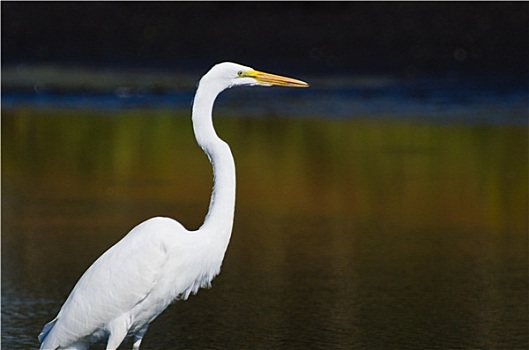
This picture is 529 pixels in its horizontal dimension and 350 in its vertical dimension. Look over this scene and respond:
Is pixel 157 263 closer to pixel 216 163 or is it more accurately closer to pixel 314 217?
pixel 216 163

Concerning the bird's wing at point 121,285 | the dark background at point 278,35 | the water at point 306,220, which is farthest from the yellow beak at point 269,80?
the dark background at point 278,35

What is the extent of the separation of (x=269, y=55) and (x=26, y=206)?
27.7ft

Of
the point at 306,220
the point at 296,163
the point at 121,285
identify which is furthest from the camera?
the point at 296,163

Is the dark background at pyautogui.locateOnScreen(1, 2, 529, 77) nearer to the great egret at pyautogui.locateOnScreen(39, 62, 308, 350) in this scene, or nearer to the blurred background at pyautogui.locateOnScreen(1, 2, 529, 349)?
the blurred background at pyautogui.locateOnScreen(1, 2, 529, 349)

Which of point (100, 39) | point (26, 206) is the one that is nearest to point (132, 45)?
point (100, 39)

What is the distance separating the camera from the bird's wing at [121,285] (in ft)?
15.1

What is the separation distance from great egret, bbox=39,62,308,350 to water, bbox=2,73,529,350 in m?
0.78

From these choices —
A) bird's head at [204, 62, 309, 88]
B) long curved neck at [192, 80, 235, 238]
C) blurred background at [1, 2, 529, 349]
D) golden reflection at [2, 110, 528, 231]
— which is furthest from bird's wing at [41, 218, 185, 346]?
golden reflection at [2, 110, 528, 231]

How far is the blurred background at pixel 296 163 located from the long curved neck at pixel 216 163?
893 millimetres

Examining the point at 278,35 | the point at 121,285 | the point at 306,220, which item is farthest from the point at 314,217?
the point at 278,35

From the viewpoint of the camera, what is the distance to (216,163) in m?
4.64

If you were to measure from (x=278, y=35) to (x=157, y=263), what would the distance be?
1313 cm

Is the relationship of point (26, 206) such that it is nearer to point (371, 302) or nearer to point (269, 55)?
point (371, 302)

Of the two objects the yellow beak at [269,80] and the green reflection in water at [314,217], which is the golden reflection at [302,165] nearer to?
the green reflection in water at [314,217]
